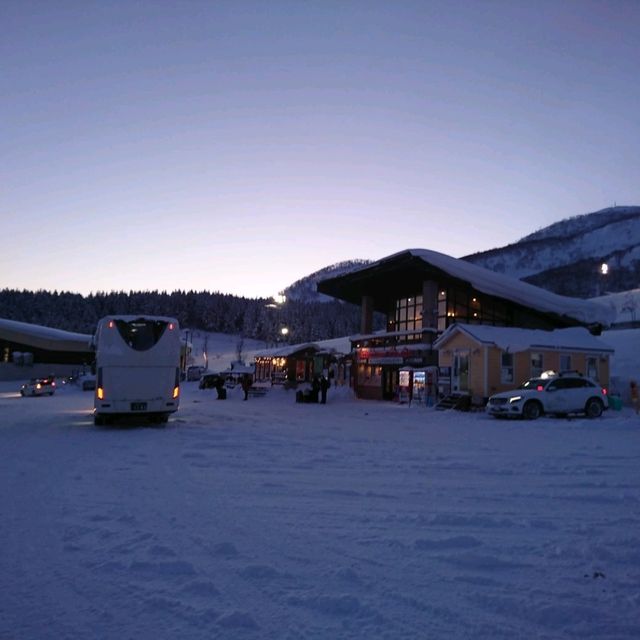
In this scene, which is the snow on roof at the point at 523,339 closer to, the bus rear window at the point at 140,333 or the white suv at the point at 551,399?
the white suv at the point at 551,399

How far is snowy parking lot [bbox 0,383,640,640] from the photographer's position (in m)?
3.51

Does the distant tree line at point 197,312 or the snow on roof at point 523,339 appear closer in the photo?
the snow on roof at point 523,339

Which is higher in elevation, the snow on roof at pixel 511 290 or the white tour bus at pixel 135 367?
the snow on roof at pixel 511 290

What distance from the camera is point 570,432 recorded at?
15758mm

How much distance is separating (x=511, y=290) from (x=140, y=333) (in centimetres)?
2467

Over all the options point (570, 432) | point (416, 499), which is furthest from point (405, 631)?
point (570, 432)

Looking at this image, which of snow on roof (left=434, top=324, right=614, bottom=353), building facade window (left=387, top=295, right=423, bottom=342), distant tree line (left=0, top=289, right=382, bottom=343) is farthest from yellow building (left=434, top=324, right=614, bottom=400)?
distant tree line (left=0, top=289, right=382, bottom=343)

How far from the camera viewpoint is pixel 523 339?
27594mm

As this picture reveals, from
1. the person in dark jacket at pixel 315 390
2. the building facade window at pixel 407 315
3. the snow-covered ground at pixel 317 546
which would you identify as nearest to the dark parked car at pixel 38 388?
the person in dark jacket at pixel 315 390

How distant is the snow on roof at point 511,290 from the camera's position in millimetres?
32438

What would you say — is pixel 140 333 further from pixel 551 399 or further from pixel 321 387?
pixel 321 387

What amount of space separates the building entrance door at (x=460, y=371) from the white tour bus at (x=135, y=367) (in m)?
16.1

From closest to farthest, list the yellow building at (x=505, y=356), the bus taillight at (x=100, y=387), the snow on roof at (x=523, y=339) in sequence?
1. the bus taillight at (x=100, y=387)
2. the yellow building at (x=505, y=356)
3. the snow on roof at (x=523, y=339)

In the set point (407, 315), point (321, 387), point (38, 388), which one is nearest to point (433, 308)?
point (407, 315)
